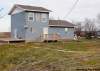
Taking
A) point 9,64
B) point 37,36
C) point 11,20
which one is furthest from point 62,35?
point 9,64

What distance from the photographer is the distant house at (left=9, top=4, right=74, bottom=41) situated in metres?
32.7

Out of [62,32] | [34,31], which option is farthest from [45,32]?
[62,32]

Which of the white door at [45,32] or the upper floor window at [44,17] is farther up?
the upper floor window at [44,17]

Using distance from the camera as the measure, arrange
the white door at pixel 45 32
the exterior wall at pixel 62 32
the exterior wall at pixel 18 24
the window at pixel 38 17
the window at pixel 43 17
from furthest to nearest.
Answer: the exterior wall at pixel 62 32, the window at pixel 43 17, the window at pixel 38 17, the exterior wall at pixel 18 24, the white door at pixel 45 32

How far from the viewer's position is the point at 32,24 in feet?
109

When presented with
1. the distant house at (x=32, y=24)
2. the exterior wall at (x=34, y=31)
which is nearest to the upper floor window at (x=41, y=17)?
the distant house at (x=32, y=24)

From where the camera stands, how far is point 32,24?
109ft

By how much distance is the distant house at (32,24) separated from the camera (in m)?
32.7

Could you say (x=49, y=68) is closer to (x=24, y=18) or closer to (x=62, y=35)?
(x=24, y=18)

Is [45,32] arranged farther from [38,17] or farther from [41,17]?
[38,17]

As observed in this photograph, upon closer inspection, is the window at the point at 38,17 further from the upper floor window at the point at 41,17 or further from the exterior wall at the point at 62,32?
the exterior wall at the point at 62,32

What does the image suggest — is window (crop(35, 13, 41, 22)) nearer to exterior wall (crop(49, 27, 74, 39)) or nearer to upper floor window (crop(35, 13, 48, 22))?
upper floor window (crop(35, 13, 48, 22))

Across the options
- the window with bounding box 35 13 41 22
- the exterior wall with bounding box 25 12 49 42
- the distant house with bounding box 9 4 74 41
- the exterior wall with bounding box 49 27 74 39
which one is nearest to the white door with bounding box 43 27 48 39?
the distant house with bounding box 9 4 74 41

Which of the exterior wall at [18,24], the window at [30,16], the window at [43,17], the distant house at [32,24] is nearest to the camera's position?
the distant house at [32,24]
